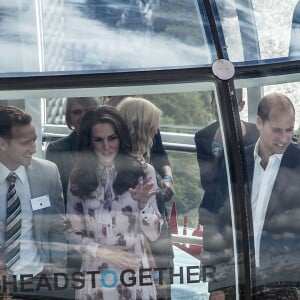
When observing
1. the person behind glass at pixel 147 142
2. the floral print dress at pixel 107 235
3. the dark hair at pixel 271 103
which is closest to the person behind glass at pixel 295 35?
the dark hair at pixel 271 103

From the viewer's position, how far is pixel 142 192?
9.20 feet

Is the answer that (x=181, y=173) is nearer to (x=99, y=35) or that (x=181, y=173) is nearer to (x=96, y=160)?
(x=96, y=160)

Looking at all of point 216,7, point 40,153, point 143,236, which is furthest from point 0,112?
point 216,7

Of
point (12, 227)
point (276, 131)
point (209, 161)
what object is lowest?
point (12, 227)

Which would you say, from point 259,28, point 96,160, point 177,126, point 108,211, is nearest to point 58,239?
point 108,211

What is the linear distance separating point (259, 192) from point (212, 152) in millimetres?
209

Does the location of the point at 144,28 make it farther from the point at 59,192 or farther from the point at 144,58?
the point at 59,192

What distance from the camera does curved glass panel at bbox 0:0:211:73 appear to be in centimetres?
275

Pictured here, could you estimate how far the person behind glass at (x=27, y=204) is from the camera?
108 inches

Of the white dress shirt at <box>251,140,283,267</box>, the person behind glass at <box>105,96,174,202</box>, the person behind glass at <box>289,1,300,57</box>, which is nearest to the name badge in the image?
the person behind glass at <box>105,96,174,202</box>

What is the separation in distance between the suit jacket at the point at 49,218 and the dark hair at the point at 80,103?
160 mm

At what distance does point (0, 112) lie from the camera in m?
2.74

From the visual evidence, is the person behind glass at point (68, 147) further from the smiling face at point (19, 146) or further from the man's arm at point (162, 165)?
the man's arm at point (162, 165)

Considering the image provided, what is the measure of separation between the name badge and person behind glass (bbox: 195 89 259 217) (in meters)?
0.52
